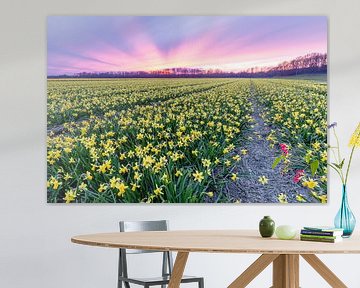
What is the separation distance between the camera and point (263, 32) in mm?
6332

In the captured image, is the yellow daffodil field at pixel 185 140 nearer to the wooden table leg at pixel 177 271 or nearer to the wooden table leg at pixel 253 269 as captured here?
the wooden table leg at pixel 177 271

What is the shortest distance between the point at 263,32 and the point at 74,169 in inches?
71.6

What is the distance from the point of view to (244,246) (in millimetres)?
3770

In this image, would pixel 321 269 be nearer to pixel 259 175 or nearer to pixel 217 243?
pixel 217 243

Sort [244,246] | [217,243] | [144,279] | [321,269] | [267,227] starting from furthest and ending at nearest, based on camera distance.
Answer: [144,279] → [321,269] → [267,227] → [217,243] → [244,246]

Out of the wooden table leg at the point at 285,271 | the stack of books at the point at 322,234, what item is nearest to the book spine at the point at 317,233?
the stack of books at the point at 322,234

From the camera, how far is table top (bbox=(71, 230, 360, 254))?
3.64 m

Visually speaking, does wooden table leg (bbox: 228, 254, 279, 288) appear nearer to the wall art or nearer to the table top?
the table top

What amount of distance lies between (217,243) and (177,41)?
271 cm

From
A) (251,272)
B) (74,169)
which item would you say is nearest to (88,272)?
(74,169)

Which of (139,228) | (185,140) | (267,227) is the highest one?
(185,140)

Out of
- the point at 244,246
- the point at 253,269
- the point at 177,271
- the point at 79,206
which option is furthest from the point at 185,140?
the point at 244,246

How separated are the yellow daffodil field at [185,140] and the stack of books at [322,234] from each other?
2.10 m

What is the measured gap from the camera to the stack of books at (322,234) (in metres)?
4.02
